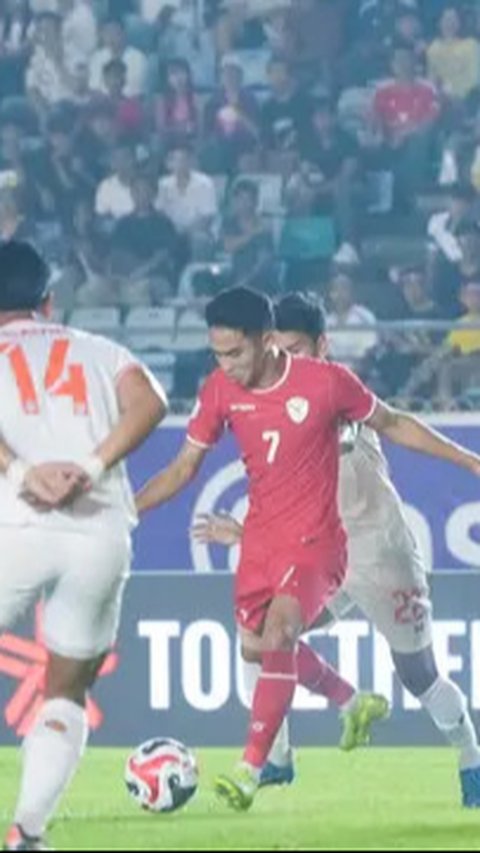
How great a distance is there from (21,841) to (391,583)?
3.83 m

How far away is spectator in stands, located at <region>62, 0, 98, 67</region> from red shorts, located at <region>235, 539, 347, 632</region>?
1055cm

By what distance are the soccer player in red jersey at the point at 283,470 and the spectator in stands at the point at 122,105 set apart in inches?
387

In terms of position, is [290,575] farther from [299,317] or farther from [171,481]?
[299,317]

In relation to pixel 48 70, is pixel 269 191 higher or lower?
lower

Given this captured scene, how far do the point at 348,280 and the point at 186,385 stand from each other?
195 centimetres

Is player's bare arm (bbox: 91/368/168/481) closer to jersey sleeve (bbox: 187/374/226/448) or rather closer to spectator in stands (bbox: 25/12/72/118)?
jersey sleeve (bbox: 187/374/226/448)

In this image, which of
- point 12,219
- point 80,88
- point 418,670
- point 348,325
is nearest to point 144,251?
point 12,219

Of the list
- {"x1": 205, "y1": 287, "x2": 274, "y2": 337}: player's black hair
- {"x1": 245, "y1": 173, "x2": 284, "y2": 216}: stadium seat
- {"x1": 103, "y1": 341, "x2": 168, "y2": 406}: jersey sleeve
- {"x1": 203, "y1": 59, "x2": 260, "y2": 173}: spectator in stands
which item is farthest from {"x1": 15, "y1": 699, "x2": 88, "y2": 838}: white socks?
{"x1": 203, "y1": 59, "x2": 260, "y2": 173}: spectator in stands

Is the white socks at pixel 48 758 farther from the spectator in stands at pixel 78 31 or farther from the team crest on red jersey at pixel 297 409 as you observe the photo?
the spectator in stands at pixel 78 31

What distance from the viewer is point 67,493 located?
8469 mm

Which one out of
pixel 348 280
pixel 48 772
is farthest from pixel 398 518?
pixel 348 280

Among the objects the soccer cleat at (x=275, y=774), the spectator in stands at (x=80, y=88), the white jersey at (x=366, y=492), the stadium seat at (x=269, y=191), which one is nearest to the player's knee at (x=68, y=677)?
the soccer cleat at (x=275, y=774)

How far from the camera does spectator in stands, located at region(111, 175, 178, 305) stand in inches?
761

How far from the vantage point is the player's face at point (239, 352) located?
10477mm
